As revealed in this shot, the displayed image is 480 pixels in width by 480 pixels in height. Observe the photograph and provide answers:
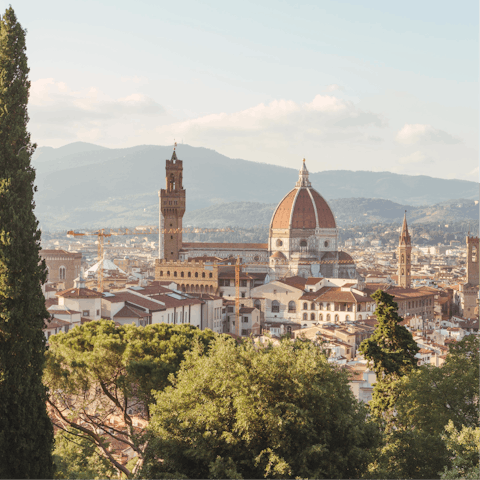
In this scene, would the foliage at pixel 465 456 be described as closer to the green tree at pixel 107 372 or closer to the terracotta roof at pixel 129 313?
the green tree at pixel 107 372

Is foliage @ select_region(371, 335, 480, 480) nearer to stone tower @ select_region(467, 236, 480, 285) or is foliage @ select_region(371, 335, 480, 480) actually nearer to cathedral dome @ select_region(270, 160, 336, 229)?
cathedral dome @ select_region(270, 160, 336, 229)

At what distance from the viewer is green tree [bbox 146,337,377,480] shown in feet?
37.1

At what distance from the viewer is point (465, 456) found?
1109 cm

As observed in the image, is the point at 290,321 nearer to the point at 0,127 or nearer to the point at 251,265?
the point at 251,265

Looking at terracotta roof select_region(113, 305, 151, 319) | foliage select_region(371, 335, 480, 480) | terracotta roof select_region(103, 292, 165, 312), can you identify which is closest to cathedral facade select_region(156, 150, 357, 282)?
terracotta roof select_region(103, 292, 165, 312)

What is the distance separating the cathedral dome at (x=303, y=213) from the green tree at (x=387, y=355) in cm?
5243

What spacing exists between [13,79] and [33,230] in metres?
2.33

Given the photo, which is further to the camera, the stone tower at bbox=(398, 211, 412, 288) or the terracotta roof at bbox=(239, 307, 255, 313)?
the stone tower at bbox=(398, 211, 412, 288)

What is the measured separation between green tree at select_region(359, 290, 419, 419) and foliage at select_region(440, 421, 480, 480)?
479cm

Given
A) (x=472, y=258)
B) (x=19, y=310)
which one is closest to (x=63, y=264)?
(x=472, y=258)

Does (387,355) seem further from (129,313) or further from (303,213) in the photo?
(303,213)

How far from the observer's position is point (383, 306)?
59.7 feet

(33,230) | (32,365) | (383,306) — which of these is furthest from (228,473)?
(383,306)

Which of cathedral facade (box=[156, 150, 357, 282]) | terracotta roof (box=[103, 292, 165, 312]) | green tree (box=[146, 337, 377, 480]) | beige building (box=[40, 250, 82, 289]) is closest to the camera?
green tree (box=[146, 337, 377, 480])
